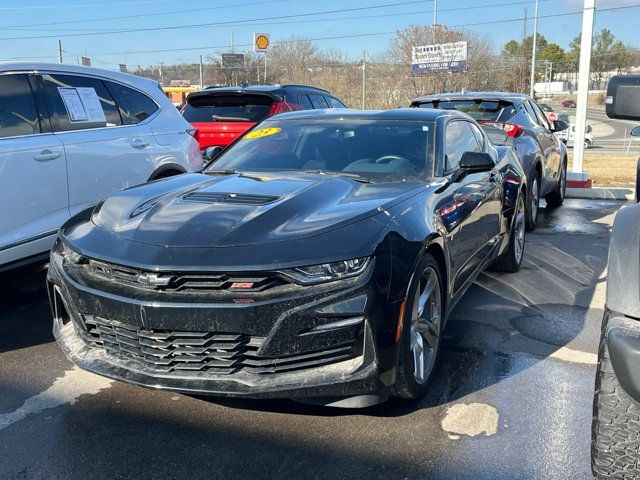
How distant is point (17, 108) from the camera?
178 inches

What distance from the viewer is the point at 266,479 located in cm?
263

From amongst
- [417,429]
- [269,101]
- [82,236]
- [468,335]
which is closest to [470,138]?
[468,335]

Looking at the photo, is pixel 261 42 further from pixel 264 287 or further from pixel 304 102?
pixel 264 287

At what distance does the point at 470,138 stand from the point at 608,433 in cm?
336

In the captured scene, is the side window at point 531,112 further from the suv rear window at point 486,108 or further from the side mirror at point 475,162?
the side mirror at point 475,162

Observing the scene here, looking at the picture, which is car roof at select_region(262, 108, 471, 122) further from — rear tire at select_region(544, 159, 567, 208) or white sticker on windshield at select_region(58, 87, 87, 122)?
rear tire at select_region(544, 159, 567, 208)

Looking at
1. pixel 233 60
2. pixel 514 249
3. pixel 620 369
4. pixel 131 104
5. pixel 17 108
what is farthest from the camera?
pixel 233 60

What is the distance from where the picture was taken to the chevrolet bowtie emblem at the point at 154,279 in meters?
2.76

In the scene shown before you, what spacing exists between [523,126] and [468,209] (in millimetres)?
4492

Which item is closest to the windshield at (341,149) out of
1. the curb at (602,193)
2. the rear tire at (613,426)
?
the rear tire at (613,426)

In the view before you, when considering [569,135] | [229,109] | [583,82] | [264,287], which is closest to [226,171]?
[264,287]

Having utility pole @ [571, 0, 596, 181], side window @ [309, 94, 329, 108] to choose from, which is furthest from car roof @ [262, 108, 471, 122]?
utility pole @ [571, 0, 596, 181]

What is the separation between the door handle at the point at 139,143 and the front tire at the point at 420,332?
315 cm

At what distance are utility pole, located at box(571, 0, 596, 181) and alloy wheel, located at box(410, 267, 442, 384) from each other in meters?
8.66
